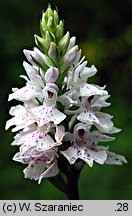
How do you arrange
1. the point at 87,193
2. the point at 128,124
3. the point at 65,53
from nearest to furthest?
1. the point at 65,53
2. the point at 87,193
3. the point at 128,124

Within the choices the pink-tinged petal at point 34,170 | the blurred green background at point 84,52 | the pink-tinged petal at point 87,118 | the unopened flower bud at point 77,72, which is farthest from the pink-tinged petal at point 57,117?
the blurred green background at point 84,52

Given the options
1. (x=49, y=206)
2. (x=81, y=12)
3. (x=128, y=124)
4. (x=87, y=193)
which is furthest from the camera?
(x=81, y=12)

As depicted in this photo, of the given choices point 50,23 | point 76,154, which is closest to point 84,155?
point 76,154

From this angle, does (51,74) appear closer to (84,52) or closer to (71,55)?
(71,55)

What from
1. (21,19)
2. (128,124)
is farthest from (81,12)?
(128,124)

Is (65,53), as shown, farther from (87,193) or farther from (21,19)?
(21,19)

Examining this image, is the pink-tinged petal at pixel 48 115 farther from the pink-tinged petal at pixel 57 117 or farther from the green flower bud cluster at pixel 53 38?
the green flower bud cluster at pixel 53 38

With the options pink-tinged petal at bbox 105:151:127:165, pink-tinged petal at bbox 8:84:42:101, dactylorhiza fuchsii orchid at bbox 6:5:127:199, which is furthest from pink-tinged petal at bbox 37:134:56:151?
pink-tinged petal at bbox 105:151:127:165

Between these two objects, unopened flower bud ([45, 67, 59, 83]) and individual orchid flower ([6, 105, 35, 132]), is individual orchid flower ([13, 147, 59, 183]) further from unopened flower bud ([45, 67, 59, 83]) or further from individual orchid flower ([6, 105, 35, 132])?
unopened flower bud ([45, 67, 59, 83])
